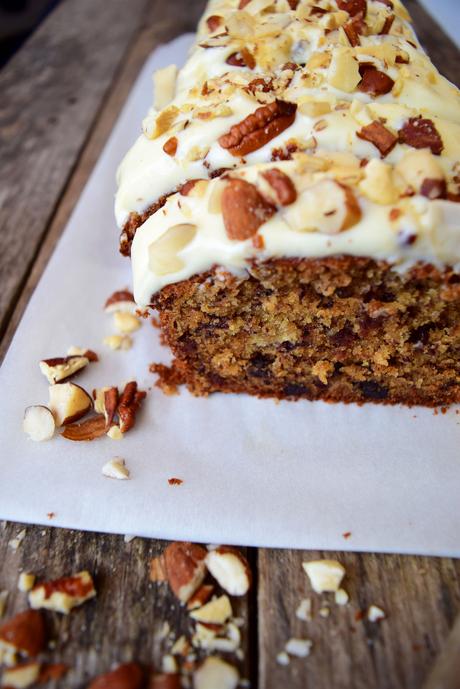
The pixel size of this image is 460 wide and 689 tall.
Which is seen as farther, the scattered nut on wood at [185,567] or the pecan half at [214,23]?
the pecan half at [214,23]

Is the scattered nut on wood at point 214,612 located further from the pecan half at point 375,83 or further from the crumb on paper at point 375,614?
the pecan half at point 375,83

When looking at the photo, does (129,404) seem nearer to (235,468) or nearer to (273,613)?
(235,468)

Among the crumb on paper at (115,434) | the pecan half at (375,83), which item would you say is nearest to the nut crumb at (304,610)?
the crumb on paper at (115,434)

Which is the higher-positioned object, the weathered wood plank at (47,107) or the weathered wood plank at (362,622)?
the weathered wood plank at (47,107)

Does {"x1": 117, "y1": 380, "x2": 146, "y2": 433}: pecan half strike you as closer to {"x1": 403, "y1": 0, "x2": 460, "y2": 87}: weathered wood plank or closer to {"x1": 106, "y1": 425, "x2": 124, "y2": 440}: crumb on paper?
{"x1": 106, "y1": 425, "x2": 124, "y2": 440}: crumb on paper

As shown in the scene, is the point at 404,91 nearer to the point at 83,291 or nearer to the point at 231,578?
the point at 83,291

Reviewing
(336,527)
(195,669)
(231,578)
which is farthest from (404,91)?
(195,669)
